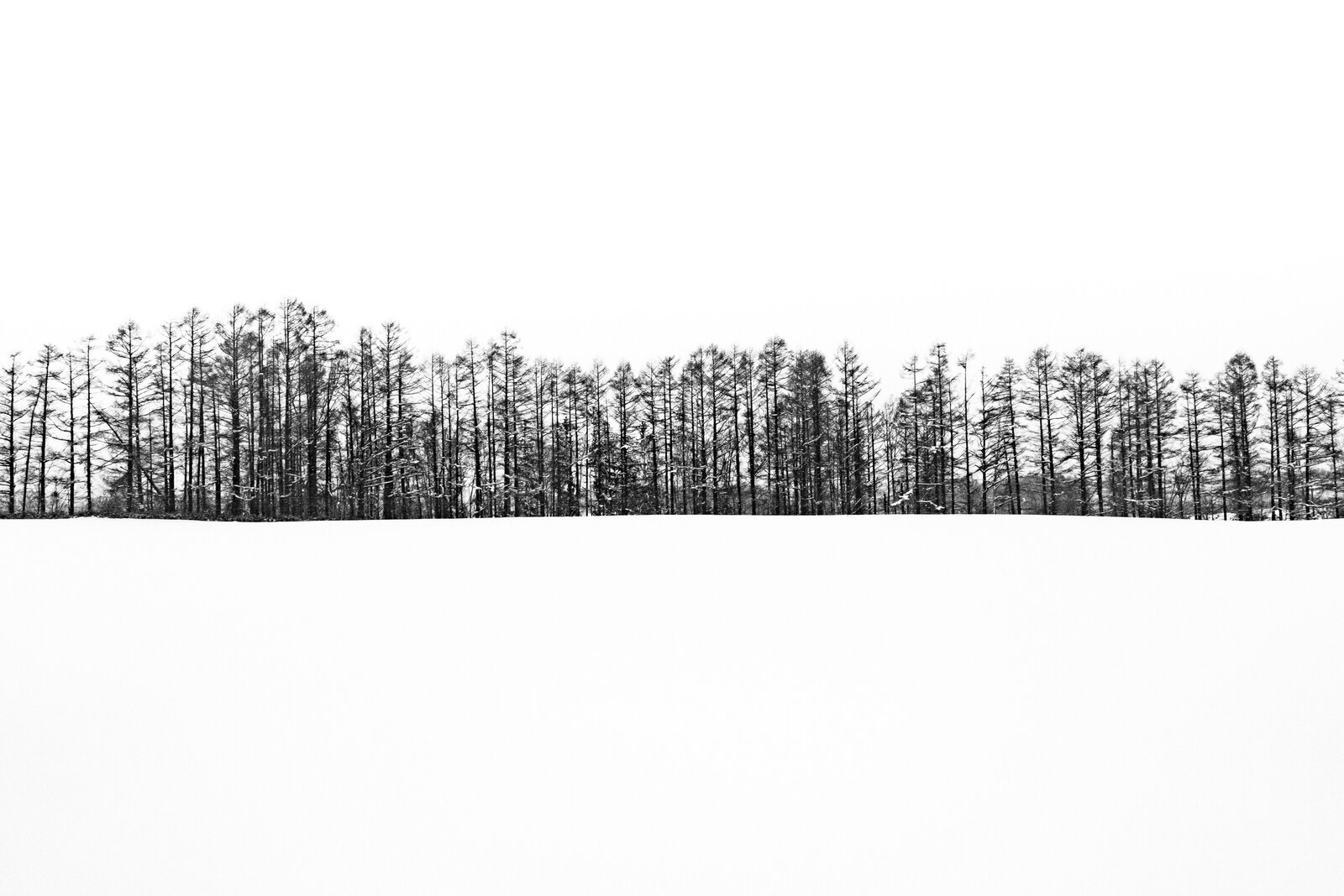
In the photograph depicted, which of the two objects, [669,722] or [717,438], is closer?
[669,722]

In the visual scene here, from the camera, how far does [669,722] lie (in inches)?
120

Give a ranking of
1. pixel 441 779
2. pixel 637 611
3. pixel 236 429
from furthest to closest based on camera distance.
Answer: pixel 236 429 → pixel 637 611 → pixel 441 779

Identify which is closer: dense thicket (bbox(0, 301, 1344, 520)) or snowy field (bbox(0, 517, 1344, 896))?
snowy field (bbox(0, 517, 1344, 896))

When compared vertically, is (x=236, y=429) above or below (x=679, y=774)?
above

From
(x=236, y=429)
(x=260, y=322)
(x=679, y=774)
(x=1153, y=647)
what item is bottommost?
(x=679, y=774)

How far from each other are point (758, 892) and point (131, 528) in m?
5.27

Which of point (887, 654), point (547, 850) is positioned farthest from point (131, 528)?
point (887, 654)

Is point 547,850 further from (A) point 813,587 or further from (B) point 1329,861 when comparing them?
(B) point 1329,861

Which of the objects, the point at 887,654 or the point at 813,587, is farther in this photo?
the point at 813,587

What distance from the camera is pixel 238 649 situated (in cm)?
356

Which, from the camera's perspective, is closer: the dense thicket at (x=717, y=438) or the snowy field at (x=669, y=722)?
the snowy field at (x=669, y=722)

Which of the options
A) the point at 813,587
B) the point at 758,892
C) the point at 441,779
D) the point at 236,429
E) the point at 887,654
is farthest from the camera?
the point at 236,429

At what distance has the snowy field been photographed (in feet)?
8.18

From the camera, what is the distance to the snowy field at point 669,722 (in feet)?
8.18
